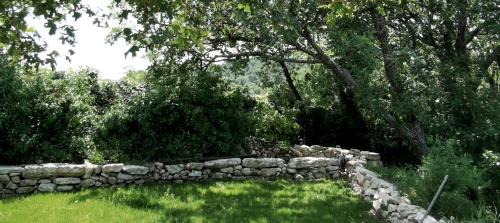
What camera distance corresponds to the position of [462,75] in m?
12.1

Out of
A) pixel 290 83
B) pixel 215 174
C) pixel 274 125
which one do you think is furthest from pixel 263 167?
pixel 290 83

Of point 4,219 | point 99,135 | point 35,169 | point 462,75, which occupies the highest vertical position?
point 462,75

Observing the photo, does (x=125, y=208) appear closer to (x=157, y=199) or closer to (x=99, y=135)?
(x=157, y=199)

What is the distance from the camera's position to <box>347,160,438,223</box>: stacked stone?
706 cm

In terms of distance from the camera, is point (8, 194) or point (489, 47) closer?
point (8, 194)

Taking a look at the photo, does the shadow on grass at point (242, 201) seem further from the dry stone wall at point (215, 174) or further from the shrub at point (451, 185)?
the shrub at point (451, 185)

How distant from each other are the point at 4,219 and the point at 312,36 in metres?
8.64

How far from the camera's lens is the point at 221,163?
Answer: 35.9ft

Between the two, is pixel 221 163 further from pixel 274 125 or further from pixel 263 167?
pixel 274 125

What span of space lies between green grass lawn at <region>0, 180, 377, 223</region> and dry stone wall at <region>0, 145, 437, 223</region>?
1.23 ft

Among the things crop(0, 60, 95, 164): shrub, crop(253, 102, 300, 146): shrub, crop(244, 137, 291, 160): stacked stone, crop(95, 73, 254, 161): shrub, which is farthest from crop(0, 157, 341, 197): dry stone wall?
crop(253, 102, 300, 146): shrub

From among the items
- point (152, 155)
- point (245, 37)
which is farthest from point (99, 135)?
point (245, 37)

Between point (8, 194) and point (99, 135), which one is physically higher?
point (99, 135)

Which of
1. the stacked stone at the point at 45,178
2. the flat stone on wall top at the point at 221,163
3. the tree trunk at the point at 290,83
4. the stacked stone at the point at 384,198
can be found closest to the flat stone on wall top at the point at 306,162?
the stacked stone at the point at 384,198
